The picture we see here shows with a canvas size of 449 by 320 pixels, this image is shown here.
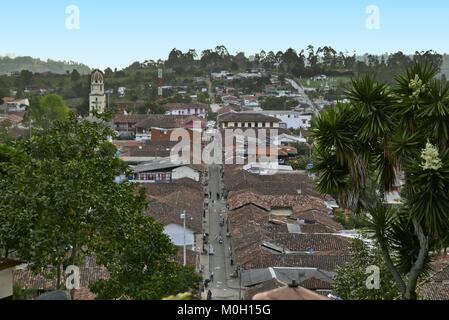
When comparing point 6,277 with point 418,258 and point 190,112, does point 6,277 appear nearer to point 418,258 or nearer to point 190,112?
point 418,258

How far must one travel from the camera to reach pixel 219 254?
57.7 ft

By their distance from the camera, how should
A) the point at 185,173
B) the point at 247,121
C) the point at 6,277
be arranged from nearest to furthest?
the point at 6,277, the point at 185,173, the point at 247,121

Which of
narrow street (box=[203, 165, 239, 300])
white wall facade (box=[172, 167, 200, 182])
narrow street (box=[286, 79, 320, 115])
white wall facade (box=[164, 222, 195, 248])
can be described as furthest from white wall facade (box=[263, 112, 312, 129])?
white wall facade (box=[164, 222, 195, 248])

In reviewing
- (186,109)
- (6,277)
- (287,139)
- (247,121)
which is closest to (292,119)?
(247,121)

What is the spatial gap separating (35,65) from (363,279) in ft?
399

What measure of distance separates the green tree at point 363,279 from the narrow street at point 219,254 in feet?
14.0

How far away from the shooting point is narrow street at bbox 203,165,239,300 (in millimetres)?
14312

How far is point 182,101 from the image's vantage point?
56.4 m

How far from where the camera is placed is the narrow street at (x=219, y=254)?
1431cm

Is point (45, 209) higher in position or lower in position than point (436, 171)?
lower

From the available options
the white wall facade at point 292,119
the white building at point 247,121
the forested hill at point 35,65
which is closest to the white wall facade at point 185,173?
the white building at point 247,121

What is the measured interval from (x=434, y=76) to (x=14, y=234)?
4.31 m
